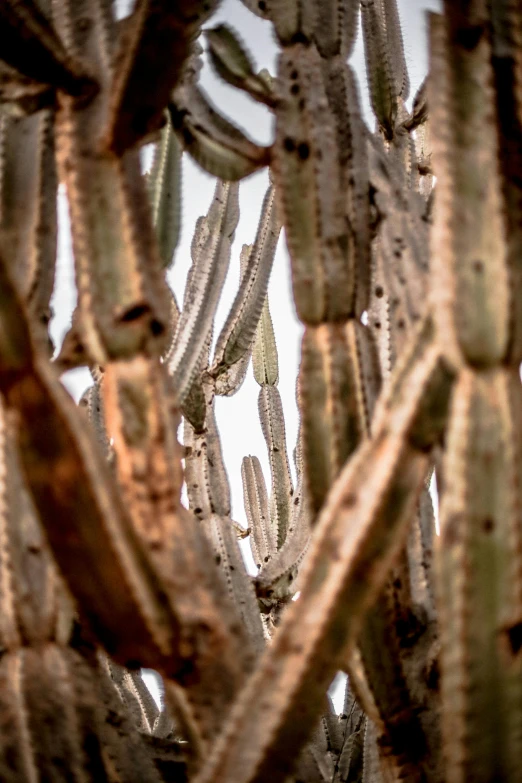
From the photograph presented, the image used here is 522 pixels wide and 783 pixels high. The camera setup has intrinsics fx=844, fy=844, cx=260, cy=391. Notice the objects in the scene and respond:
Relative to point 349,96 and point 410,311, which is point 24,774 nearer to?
point 410,311

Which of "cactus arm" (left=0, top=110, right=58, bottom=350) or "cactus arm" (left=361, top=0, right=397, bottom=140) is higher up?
"cactus arm" (left=361, top=0, right=397, bottom=140)

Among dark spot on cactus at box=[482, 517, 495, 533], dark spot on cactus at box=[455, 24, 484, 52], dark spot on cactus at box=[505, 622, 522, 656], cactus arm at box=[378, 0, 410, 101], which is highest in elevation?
cactus arm at box=[378, 0, 410, 101]

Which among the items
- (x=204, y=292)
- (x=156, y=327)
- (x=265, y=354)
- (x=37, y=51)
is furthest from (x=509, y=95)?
(x=265, y=354)

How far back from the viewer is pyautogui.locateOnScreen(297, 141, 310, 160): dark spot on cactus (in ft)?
4.58

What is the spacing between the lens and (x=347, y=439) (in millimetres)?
1325

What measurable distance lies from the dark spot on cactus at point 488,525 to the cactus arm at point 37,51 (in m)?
0.80

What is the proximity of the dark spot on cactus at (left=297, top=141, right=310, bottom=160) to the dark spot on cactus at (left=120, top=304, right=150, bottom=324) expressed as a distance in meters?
0.45

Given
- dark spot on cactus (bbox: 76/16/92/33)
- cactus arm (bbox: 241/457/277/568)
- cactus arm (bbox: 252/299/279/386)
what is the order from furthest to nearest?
cactus arm (bbox: 252/299/279/386)
cactus arm (bbox: 241/457/277/568)
dark spot on cactus (bbox: 76/16/92/33)

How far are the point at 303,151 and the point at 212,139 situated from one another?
211mm

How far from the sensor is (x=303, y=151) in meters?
1.40

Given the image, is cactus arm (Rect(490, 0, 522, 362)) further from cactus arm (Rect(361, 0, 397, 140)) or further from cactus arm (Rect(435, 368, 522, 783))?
cactus arm (Rect(361, 0, 397, 140))

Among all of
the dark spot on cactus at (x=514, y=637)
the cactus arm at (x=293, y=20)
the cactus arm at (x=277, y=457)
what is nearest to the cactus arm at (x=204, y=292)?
the cactus arm at (x=293, y=20)

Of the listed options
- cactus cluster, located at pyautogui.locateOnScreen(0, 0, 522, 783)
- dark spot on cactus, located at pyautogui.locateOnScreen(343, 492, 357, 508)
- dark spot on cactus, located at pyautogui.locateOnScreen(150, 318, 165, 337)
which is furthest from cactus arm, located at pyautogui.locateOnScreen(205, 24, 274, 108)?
dark spot on cactus, located at pyautogui.locateOnScreen(343, 492, 357, 508)

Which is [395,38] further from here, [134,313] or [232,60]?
[134,313]
